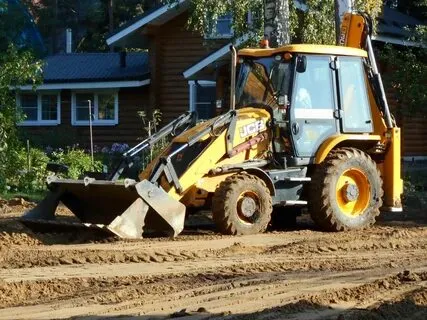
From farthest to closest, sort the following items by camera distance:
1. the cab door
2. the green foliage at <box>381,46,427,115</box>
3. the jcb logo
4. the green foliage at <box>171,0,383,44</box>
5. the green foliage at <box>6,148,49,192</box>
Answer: the green foliage at <box>171,0,383,44</box>
the green foliage at <box>381,46,427,115</box>
the green foliage at <box>6,148,49,192</box>
the cab door
the jcb logo

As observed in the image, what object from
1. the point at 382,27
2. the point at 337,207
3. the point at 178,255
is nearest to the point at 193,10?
the point at 382,27

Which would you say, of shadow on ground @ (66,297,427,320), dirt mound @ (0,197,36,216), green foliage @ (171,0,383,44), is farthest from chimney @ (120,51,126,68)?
shadow on ground @ (66,297,427,320)

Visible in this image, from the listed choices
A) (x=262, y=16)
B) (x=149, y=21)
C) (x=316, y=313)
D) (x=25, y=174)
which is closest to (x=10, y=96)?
(x=25, y=174)

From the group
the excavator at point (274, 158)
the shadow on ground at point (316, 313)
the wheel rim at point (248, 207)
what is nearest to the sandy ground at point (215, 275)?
the shadow on ground at point (316, 313)

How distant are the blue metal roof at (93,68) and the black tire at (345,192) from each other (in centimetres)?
1837

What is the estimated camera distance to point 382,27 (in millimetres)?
26344

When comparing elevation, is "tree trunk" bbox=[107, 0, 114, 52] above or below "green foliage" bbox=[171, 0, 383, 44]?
above

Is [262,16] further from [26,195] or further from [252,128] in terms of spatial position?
[252,128]

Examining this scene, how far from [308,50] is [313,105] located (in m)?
0.79

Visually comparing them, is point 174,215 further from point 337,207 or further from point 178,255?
point 337,207

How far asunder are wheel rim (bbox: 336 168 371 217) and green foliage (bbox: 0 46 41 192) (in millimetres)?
8328

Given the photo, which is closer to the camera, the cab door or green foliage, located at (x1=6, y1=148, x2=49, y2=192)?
the cab door

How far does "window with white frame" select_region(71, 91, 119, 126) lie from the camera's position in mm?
33219

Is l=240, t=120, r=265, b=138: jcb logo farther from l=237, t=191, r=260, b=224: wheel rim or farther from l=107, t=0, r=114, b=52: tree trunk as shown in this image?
l=107, t=0, r=114, b=52: tree trunk
